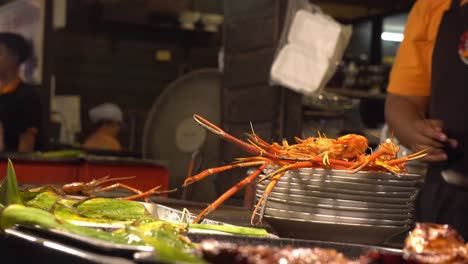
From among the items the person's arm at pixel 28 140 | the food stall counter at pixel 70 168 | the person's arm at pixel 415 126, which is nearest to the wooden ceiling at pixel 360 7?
the person's arm at pixel 28 140

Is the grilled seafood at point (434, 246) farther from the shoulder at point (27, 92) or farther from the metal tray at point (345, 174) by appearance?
the shoulder at point (27, 92)

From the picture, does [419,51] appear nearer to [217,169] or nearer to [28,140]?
[217,169]

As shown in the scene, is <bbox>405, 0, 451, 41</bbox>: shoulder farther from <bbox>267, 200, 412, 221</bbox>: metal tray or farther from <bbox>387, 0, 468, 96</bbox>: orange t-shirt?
<bbox>267, 200, 412, 221</bbox>: metal tray

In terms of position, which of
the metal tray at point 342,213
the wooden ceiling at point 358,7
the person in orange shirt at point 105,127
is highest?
the wooden ceiling at point 358,7

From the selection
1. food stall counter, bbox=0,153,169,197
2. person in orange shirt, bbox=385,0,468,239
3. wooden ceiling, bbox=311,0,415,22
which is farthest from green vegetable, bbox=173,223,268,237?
wooden ceiling, bbox=311,0,415,22

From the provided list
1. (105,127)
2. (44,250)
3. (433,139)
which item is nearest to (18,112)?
(105,127)

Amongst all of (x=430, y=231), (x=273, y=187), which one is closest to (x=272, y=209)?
(x=273, y=187)
